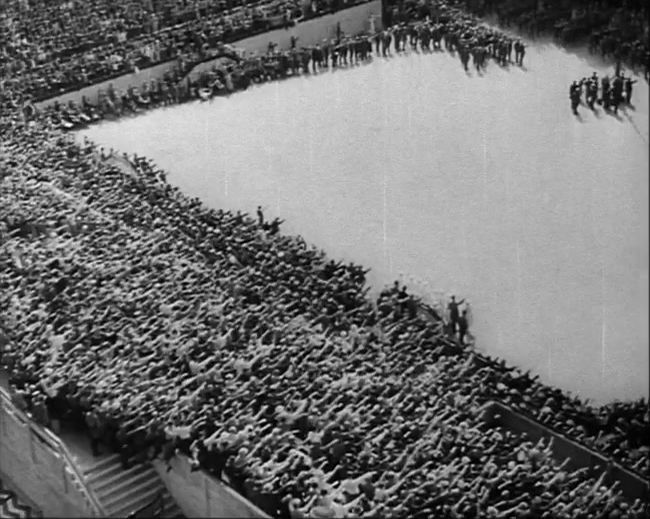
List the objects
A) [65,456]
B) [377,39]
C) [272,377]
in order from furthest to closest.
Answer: [377,39] < [272,377] < [65,456]

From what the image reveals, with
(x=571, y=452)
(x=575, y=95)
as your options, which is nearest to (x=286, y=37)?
(x=575, y=95)

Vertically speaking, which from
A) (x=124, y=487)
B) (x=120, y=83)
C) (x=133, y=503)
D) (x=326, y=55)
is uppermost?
(x=326, y=55)

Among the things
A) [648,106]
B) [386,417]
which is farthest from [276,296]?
[648,106]

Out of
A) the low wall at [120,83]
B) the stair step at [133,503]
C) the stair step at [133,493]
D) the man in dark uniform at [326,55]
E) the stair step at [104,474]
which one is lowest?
the stair step at [133,503]

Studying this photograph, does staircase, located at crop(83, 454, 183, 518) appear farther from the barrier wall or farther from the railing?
the barrier wall

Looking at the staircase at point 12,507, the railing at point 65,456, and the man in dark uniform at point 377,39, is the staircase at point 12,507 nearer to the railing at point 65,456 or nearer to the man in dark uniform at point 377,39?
the railing at point 65,456

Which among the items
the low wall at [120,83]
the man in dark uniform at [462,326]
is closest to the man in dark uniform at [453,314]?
the man in dark uniform at [462,326]

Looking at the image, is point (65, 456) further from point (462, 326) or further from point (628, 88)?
point (628, 88)

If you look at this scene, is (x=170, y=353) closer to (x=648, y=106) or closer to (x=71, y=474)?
(x=71, y=474)
